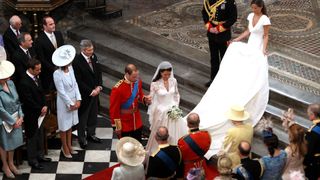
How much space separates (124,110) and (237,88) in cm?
166

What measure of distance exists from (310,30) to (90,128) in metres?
4.62

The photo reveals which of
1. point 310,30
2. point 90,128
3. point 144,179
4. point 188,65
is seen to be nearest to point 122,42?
point 188,65

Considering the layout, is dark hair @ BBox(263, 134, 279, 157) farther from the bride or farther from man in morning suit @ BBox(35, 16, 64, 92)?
man in morning suit @ BBox(35, 16, 64, 92)

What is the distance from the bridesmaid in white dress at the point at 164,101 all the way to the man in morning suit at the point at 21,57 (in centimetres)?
181

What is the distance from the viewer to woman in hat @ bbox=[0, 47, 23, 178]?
924cm

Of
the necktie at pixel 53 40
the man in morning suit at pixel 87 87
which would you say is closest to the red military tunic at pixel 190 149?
the man in morning suit at pixel 87 87

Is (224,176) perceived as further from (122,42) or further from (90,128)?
(122,42)

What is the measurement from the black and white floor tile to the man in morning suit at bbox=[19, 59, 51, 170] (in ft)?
0.53

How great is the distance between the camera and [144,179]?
8.16 meters

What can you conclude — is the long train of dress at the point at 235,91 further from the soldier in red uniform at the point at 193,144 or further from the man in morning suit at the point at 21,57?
the man in morning suit at the point at 21,57

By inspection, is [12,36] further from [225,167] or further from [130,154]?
[225,167]

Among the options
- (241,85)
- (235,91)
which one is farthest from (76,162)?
(241,85)

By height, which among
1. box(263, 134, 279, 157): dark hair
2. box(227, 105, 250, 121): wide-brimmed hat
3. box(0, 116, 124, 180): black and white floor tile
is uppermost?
box(263, 134, 279, 157): dark hair

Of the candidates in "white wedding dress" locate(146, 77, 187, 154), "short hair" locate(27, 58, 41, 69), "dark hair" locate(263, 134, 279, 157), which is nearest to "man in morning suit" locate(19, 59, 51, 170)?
"short hair" locate(27, 58, 41, 69)
